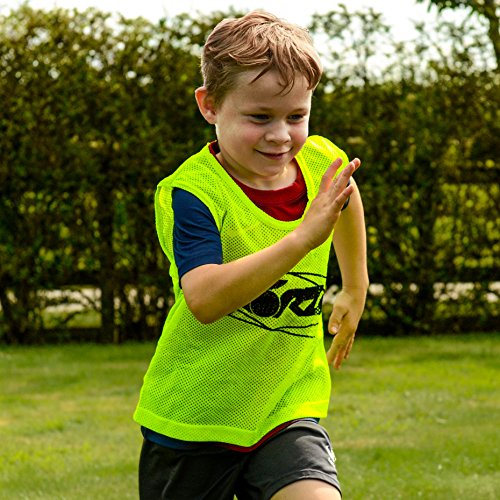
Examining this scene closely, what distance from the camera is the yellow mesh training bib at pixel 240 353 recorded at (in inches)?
117

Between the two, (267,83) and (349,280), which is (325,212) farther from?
(349,280)

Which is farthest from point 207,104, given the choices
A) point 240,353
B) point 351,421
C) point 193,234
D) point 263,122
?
point 351,421

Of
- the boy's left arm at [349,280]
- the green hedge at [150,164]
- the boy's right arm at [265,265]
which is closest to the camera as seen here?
the boy's right arm at [265,265]

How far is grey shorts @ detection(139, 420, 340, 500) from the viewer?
2922 millimetres

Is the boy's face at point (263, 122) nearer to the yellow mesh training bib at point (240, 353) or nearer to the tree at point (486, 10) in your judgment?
the yellow mesh training bib at point (240, 353)

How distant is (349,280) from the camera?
3.42 meters

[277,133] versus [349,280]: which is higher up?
[277,133]

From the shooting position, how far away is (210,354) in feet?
9.93

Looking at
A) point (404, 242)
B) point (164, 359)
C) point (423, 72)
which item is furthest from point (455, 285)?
point (164, 359)

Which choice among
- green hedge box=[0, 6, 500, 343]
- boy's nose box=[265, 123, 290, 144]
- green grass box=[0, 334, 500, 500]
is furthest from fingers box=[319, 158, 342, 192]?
green hedge box=[0, 6, 500, 343]

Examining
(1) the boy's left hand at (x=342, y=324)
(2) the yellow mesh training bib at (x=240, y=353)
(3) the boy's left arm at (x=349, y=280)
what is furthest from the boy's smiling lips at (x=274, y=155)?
(1) the boy's left hand at (x=342, y=324)

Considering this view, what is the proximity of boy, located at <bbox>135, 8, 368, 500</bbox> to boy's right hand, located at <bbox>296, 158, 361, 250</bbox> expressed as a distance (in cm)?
5

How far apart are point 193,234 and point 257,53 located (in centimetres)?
47

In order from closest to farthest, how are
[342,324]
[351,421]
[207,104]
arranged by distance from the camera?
[207,104] < [342,324] < [351,421]
